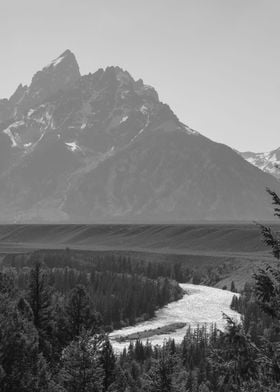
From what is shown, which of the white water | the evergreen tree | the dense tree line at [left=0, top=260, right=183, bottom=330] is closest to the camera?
the evergreen tree

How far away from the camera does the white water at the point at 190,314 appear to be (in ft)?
371

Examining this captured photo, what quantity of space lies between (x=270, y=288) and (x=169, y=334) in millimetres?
98486

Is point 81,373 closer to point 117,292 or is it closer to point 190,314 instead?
point 190,314

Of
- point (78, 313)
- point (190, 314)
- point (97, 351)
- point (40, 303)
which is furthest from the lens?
point (190, 314)

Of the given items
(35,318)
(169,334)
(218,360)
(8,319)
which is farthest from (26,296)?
(169,334)

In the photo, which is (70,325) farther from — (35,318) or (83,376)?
(83,376)

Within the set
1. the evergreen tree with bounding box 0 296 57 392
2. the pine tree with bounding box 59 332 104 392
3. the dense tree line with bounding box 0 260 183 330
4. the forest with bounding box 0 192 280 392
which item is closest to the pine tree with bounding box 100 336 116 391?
the forest with bounding box 0 192 280 392

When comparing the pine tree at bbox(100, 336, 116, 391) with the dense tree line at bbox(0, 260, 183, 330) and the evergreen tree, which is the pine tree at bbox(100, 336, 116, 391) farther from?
the dense tree line at bbox(0, 260, 183, 330)

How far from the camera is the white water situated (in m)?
113

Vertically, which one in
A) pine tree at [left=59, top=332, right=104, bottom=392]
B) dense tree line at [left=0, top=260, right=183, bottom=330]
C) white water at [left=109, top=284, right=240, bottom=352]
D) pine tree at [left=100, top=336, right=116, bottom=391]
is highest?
pine tree at [left=59, top=332, right=104, bottom=392]

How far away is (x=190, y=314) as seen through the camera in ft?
453

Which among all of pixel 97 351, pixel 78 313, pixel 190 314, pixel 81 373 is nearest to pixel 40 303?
pixel 78 313

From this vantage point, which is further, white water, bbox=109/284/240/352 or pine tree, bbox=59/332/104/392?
white water, bbox=109/284/240/352

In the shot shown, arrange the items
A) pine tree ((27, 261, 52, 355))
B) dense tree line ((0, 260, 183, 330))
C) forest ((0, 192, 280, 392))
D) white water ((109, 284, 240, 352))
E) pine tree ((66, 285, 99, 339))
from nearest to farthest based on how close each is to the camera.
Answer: forest ((0, 192, 280, 392)) → pine tree ((27, 261, 52, 355)) → pine tree ((66, 285, 99, 339)) → white water ((109, 284, 240, 352)) → dense tree line ((0, 260, 183, 330))
